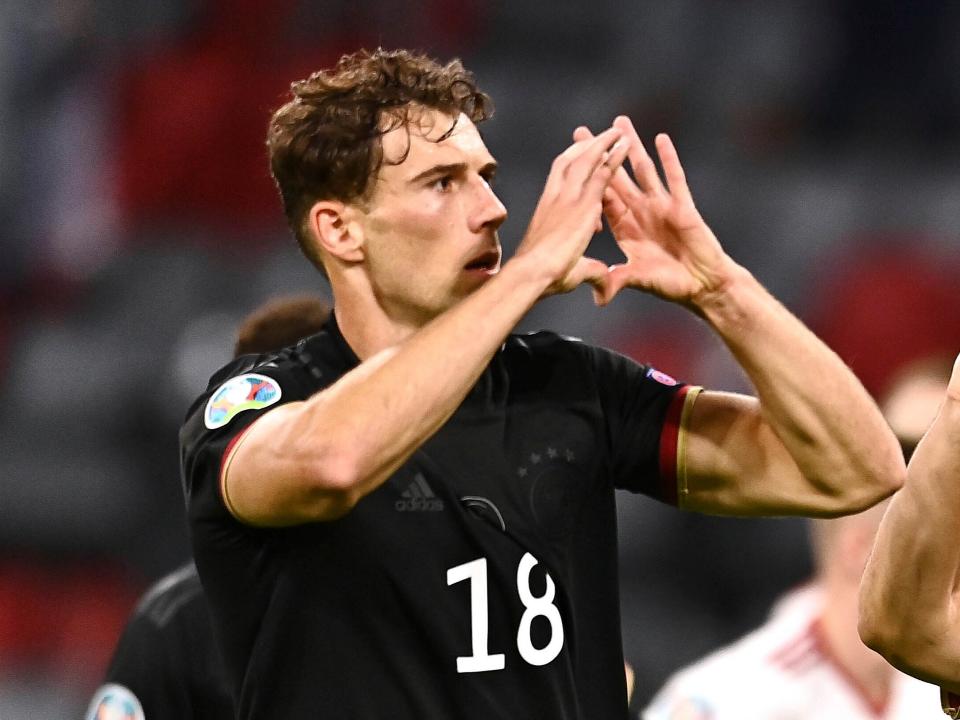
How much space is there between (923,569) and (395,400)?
2.54 ft

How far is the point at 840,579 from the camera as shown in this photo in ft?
14.4

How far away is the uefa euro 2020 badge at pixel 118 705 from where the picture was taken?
11.4 feet

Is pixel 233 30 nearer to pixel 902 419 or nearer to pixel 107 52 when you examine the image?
pixel 107 52

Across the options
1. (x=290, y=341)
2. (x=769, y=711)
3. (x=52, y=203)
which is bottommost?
(x=769, y=711)

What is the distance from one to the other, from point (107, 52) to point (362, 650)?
21.3 feet

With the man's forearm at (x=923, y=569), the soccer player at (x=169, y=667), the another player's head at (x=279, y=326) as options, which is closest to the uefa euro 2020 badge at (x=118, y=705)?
the soccer player at (x=169, y=667)

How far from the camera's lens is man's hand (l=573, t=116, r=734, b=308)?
9.13 feet

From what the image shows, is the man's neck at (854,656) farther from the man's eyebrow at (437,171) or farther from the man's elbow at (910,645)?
the man's eyebrow at (437,171)

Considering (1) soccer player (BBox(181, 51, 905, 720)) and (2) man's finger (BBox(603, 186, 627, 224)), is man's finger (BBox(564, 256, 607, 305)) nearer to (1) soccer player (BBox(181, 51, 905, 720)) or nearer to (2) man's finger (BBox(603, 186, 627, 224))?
(1) soccer player (BBox(181, 51, 905, 720))

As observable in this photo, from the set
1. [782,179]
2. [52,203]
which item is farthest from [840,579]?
[52,203]

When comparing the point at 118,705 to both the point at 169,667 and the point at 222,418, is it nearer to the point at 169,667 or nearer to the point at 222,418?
the point at 169,667

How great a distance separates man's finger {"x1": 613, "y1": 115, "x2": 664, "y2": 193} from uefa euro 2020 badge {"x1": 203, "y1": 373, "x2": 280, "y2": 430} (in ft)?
2.25

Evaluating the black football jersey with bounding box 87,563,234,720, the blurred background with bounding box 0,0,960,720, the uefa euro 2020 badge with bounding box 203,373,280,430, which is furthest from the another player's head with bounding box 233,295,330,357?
the blurred background with bounding box 0,0,960,720

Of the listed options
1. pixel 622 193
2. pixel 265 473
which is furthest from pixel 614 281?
pixel 265 473
